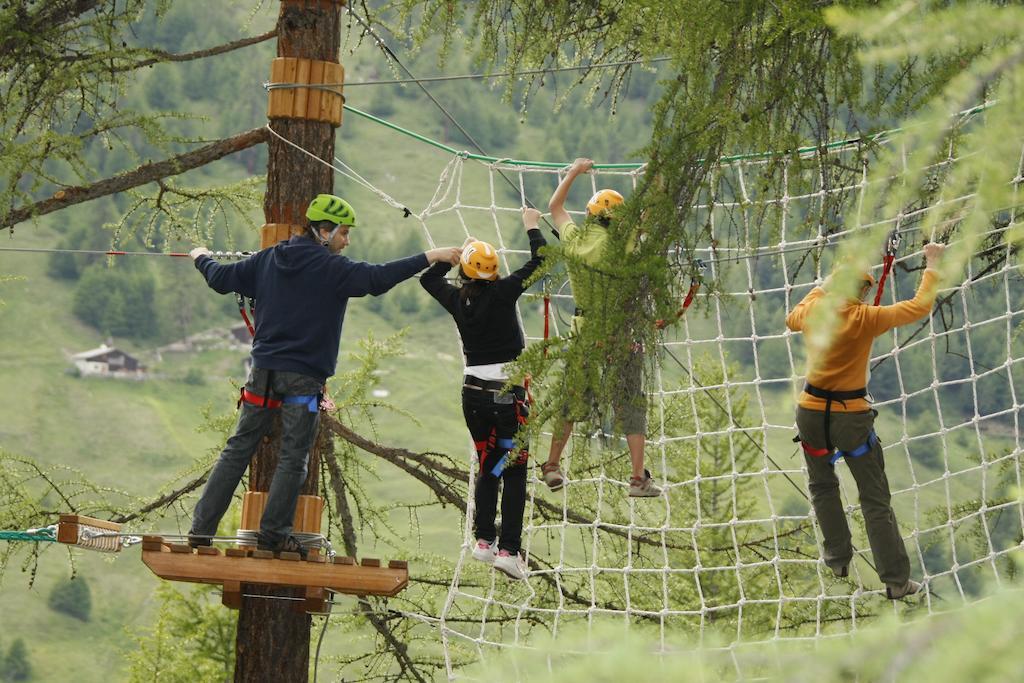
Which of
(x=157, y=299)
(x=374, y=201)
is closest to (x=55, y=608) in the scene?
(x=157, y=299)

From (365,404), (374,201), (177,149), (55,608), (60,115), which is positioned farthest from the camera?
(374,201)

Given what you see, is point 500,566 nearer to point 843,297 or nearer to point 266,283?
point 266,283

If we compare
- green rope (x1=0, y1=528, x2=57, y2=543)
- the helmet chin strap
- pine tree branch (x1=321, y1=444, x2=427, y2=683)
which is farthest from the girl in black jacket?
pine tree branch (x1=321, y1=444, x2=427, y2=683)

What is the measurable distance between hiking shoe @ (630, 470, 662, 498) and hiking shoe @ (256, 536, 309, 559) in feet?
4.77

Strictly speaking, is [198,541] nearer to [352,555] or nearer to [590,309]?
[590,309]

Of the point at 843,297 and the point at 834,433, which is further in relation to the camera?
the point at 834,433

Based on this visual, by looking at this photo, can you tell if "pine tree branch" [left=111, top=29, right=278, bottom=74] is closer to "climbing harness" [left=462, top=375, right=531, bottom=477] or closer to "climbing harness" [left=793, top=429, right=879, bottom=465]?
"climbing harness" [left=462, top=375, right=531, bottom=477]

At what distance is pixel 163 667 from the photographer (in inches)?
722

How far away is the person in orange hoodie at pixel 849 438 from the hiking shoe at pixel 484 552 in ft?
4.26

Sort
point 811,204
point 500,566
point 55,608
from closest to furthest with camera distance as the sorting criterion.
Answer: point 811,204, point 500,566, point 55,608

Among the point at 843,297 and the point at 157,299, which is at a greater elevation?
the point at 157,299

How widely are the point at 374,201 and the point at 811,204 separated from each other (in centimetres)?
10923

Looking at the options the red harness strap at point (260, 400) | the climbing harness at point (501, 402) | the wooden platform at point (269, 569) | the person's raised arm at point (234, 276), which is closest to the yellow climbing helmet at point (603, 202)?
the climbing harness at point (501, 402)

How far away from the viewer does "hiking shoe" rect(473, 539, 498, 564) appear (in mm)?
5684
